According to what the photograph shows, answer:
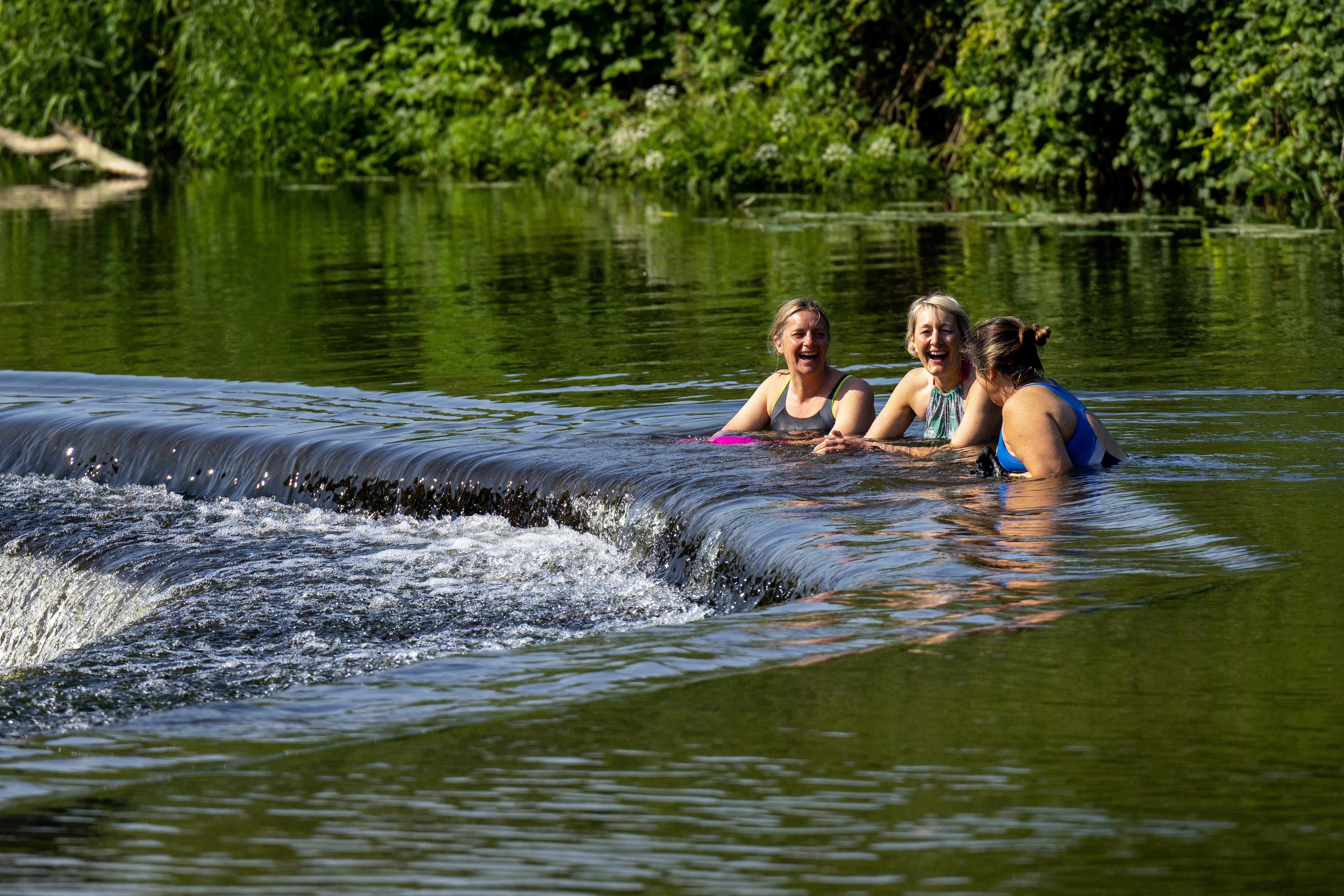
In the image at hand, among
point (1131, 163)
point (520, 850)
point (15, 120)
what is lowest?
point (520, 850)

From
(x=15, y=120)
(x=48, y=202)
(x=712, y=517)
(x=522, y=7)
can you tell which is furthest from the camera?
(x=15, y=120)

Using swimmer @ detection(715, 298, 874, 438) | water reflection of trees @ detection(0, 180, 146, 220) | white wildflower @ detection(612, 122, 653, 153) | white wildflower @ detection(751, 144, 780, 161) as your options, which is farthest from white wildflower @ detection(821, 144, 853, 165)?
swimmer @ detection(715, 298, 874, 438)

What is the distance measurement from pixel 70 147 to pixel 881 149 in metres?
16.1

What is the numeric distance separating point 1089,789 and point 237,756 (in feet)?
5.74

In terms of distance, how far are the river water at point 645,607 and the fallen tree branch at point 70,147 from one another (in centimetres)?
1840

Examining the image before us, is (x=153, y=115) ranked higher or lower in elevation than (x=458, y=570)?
higher

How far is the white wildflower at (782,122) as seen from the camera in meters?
22.3

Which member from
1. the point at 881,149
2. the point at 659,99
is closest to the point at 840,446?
the point at 881,149

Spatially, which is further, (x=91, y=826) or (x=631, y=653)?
(x=631, y=653)

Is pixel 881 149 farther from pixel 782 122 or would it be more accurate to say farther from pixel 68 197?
pixel 68 197

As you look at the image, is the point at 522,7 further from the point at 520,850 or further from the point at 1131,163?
the point at 520,850

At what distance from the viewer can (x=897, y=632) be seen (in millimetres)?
4410

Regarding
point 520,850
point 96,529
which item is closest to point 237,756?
point 520,850

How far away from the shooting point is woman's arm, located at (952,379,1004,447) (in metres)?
7.09
